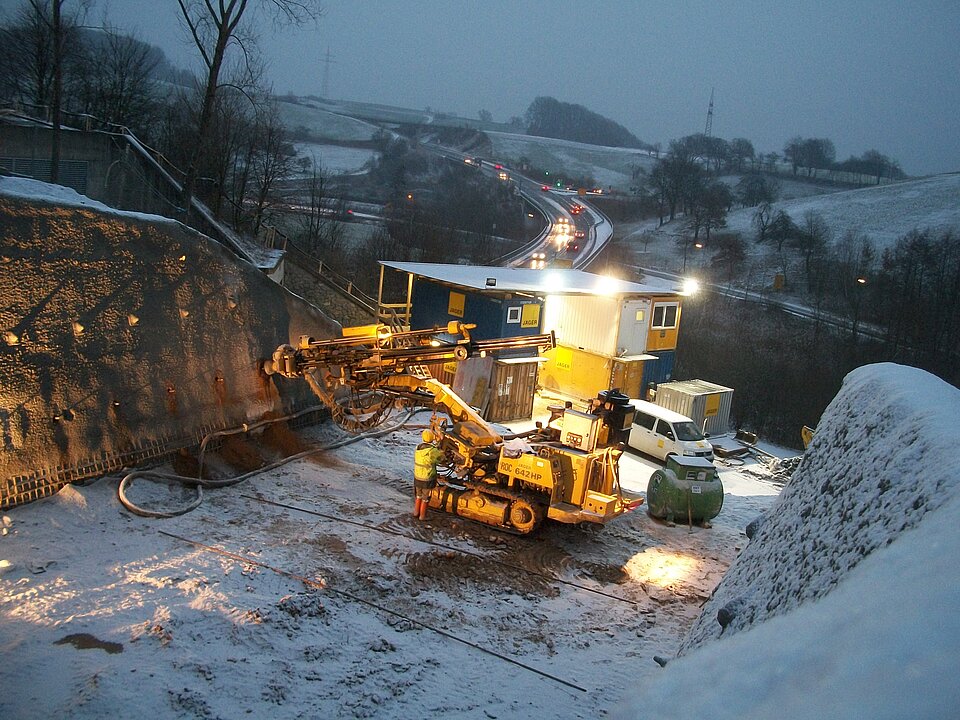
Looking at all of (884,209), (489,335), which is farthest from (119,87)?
(884,209)

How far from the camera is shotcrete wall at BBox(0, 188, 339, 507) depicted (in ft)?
37.7

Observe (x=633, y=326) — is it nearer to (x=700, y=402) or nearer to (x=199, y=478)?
(x=700, y=402)

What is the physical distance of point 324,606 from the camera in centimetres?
1002

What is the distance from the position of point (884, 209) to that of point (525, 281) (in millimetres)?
56259

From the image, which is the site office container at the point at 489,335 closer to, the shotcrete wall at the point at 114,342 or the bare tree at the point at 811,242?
the shotcrete wall at the point at 114,342

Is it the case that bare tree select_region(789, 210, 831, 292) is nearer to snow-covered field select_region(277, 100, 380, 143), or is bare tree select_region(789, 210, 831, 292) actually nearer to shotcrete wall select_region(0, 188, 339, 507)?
shotcrete wall select_region(0, 188, 339, 507)

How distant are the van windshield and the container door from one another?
556 centimetres

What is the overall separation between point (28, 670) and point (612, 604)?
7629 mm

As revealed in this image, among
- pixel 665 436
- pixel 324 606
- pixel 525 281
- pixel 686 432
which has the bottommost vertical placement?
pixel 324 606

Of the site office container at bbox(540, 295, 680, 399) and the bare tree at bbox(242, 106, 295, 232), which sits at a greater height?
the bare tree at bbox(242, 106, 295, 232)

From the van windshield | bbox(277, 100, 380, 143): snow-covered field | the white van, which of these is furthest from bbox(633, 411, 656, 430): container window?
bbox(277, 100, 380, 143): snow-covered field

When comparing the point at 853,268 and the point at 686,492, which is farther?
the point at 853,268

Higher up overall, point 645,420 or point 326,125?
point 326,125

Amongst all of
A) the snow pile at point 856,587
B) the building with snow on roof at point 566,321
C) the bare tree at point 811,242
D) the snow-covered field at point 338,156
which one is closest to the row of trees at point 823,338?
the bare tree at point 811,242
